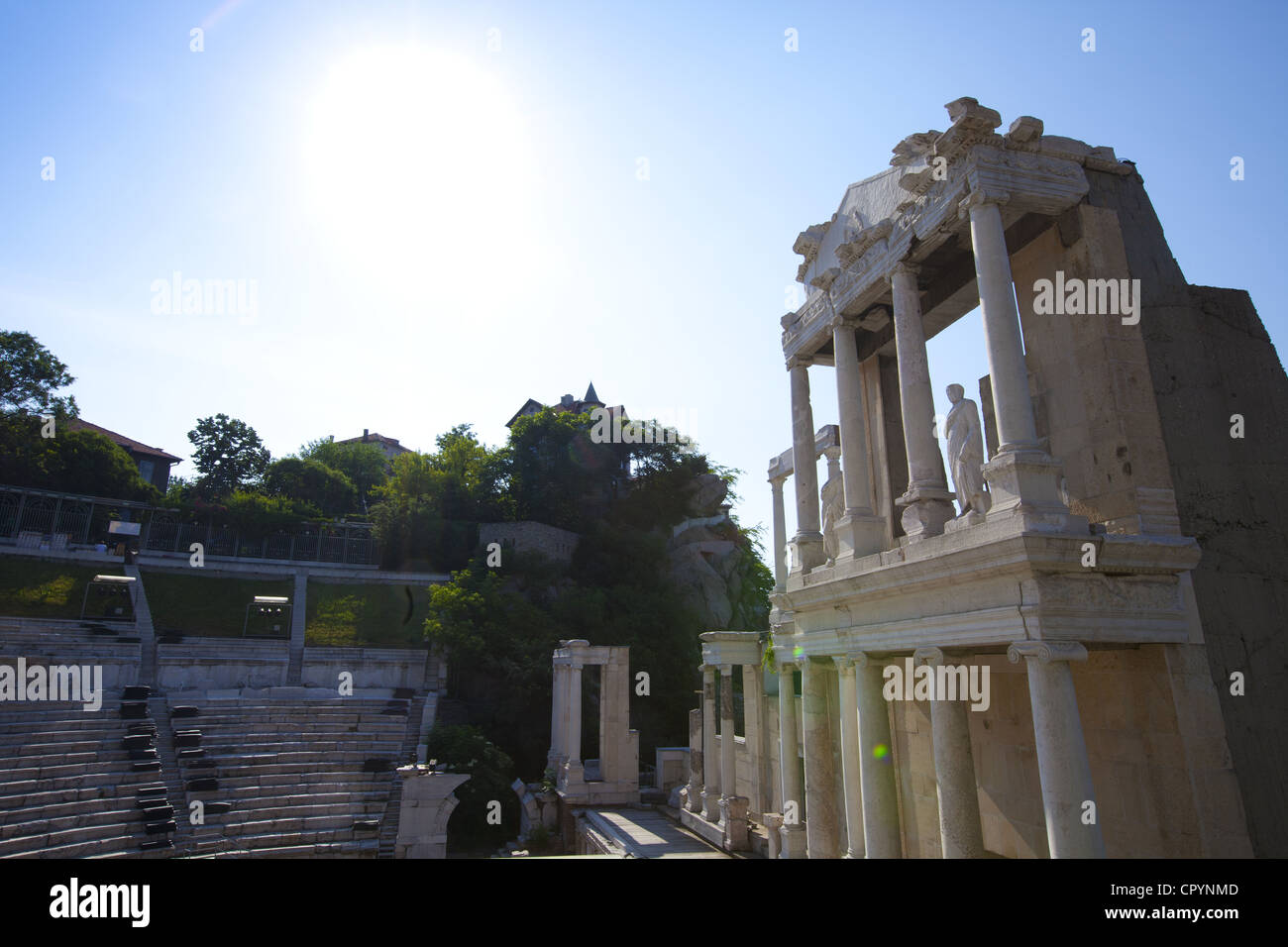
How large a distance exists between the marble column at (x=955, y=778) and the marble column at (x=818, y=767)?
11.1ft

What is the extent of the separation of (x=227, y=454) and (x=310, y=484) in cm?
848

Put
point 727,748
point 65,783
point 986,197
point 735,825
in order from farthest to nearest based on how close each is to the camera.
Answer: point 65,783 < point 727,748 < point 735,825 < point 986,197

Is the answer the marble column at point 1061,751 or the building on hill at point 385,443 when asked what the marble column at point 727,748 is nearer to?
the marble column at point 1061,751

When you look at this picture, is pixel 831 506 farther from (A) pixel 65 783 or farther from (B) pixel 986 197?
(A) pixel 65 783

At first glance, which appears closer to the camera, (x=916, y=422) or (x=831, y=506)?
(x=916, y=422)

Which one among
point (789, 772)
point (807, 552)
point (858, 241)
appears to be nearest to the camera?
point (858, 241)

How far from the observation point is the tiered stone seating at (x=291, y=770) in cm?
2130

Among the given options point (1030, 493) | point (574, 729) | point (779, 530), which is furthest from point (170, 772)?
point (1030, 493)

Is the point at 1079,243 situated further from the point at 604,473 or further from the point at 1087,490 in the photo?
the point at 604,473

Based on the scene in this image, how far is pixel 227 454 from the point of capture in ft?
192

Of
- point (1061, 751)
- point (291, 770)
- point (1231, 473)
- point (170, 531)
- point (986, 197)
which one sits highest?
point (170, 531)

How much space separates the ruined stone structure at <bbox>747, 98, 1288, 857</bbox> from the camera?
8.00m
